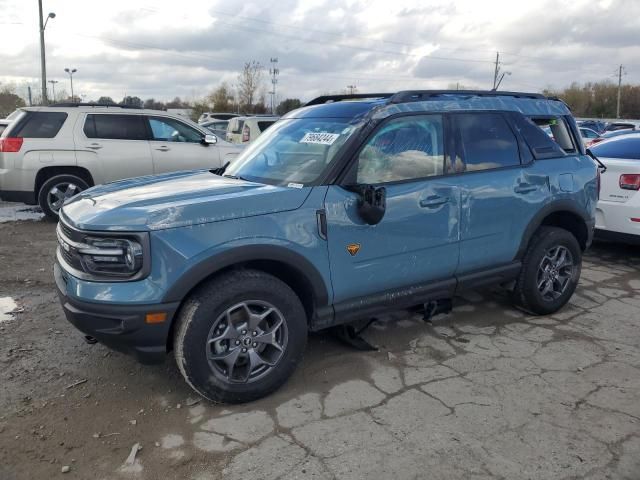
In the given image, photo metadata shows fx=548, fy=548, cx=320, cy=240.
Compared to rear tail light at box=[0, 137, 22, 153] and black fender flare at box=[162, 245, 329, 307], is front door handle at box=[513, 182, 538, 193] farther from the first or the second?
rear tail light at box=[0, 137, 22, 153]

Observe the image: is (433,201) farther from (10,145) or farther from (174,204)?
(10,145)

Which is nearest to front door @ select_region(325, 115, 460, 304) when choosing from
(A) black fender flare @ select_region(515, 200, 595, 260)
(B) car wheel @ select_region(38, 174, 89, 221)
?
(A) black fender flare @ select_region(515, 200, 595, 260)

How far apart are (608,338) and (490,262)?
1154 mm

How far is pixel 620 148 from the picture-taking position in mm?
6832

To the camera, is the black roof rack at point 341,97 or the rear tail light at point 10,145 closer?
the black roof rack at point 341,97

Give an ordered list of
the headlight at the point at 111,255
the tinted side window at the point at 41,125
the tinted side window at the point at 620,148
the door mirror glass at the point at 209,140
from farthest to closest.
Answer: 1. the door mirror glass at the point at 209,140
2. the tinted side window at the point at 41,125
3. the tinted side window at the point at 620,148
4. the headlight at the point at 111,255

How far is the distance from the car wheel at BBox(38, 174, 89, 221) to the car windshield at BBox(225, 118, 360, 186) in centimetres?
534

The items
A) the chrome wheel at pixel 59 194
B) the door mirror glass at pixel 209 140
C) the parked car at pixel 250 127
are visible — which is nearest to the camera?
the chrome wheel at pixel 59 194

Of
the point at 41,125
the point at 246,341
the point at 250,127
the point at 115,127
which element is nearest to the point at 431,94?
the point at 246,341

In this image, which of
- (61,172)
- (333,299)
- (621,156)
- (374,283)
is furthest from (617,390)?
(61,172)

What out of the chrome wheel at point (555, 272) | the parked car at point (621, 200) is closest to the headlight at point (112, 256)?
the chrome wheel at point (555, 272)

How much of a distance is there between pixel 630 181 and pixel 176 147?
682cm

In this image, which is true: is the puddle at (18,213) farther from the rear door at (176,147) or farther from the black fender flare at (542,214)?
the black fender flare at (542,214)

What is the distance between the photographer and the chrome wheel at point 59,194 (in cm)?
857
